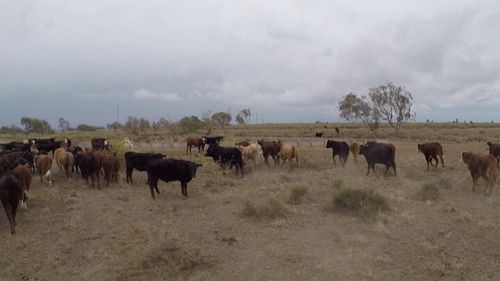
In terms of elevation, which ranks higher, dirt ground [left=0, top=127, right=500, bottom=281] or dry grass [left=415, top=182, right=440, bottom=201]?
dry grass [left=415, top=182, right=440, bottom=201]

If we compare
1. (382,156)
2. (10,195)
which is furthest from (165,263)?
(382,156)

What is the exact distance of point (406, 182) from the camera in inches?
735

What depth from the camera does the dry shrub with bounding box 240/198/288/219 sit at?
12.7m

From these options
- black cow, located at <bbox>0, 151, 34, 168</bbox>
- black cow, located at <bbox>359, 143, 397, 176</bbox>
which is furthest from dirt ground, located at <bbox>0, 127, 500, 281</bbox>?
black cow, located at <bbox>359, 143, 397, 176</bbox>

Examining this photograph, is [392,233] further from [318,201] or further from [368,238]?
[318,201]

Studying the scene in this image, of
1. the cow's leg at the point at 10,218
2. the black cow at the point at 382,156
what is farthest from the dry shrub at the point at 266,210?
the black cow at the point at 382,156

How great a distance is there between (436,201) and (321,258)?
690 centimetres

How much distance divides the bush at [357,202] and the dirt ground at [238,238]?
35 cm

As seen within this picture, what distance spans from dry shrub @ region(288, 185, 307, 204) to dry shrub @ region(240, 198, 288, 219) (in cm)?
161

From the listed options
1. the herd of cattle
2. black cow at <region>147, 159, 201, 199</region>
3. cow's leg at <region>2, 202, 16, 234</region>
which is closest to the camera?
cow's leg at <region>2, 202, 16, 234</region>

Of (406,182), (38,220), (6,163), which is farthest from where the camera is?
(406,182)

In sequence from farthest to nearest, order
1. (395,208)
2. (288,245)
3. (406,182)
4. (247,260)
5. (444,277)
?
(406,182) → (395,208) → (288,245) → (247,260) → (444,277)

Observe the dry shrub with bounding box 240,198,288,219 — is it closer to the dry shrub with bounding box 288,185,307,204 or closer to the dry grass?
the dry shrub with bounding box 288,185,307,204

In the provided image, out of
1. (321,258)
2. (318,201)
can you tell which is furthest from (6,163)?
(321,258)
